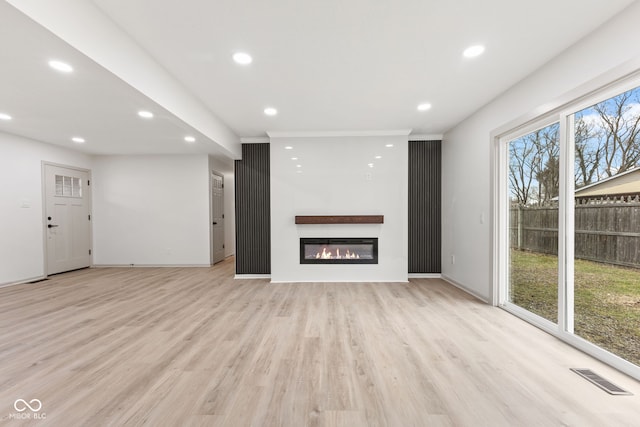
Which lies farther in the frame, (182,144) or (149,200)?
(149,200)

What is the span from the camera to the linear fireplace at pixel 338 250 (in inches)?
173

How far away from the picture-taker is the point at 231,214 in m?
7.23

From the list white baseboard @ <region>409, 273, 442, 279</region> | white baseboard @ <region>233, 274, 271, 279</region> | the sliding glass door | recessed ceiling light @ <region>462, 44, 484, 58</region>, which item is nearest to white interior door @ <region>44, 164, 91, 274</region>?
white baseboard @ <region>233, 274, 271, 279</region>

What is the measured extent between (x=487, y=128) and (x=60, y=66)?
4385mm

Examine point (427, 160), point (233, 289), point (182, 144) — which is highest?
point (182, 144)

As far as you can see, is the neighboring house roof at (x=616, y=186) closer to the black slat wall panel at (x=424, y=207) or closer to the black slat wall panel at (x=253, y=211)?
the black slat wall panel at (x=424, y=207)

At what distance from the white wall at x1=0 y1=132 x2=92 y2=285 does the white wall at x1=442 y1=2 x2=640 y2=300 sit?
281 inches

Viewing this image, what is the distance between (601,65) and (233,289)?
458 cm

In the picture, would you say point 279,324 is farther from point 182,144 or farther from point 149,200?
point 149,200

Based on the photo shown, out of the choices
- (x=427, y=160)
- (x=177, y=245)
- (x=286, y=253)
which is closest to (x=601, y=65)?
(x=427, y=160)

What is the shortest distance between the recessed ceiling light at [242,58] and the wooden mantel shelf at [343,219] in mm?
2480

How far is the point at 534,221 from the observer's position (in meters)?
2.74

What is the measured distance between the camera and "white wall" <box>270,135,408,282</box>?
172 inches

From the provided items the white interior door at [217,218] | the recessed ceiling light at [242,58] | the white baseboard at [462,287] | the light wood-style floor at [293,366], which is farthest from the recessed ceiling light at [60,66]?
the white baseboard at [462,287]
